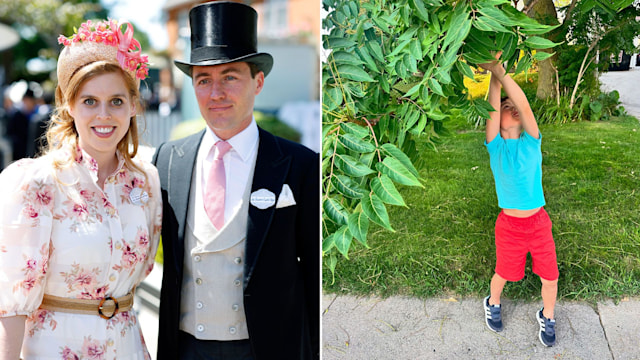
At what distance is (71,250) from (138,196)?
1.06ft

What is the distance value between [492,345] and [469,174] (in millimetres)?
859

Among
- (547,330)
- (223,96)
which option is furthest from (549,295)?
(223,96)

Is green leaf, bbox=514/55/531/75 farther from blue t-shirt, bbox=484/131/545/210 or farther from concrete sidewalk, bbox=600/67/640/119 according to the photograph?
concrete sidewalk, bbox=600/67/640/119

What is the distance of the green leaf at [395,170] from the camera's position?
232 centimetres

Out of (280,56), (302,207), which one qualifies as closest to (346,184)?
(302,207)

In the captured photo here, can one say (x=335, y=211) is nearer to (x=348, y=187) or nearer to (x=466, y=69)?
(x=348, y=187)

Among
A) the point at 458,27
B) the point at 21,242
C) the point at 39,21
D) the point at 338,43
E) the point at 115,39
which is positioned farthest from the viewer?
the point at 39,21

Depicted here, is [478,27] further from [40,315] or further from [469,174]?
[40,315]

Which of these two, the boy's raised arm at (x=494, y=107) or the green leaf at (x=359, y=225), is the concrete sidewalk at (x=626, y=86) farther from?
the green leaf at (x=359, y=225)

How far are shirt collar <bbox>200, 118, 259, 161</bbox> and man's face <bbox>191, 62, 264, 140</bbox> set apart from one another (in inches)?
0.8

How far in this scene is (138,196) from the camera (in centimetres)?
204

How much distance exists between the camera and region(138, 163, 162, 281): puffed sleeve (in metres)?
2.10

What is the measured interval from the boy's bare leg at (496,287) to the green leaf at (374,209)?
637mm

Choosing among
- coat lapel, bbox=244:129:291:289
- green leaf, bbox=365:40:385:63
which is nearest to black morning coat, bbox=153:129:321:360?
coat lapel, bbox=244:129:291:289
